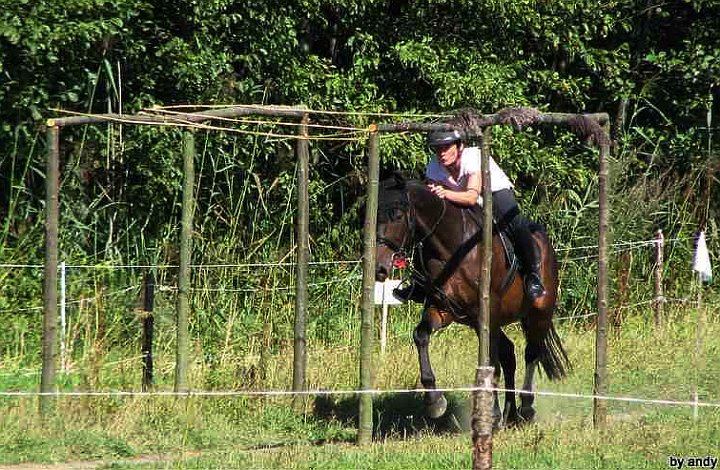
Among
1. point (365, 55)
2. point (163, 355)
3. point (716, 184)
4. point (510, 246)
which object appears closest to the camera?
point (510, 246)

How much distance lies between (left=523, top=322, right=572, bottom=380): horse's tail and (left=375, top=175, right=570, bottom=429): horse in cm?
36

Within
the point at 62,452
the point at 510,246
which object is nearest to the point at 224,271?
the point at 510,246

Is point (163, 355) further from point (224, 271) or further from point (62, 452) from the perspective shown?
point (62, 452)

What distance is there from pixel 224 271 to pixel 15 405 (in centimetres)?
410

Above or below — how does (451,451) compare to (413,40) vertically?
below

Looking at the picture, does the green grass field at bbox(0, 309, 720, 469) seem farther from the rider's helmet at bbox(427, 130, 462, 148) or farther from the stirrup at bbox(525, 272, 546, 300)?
the rider's helmet at bbox(427, 130, 462, 148)

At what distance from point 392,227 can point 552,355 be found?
117 inches

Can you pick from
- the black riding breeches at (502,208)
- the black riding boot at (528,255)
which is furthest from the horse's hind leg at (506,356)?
the black riding breeches at (502,208)

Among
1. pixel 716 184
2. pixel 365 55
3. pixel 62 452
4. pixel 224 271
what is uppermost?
pixel 365 55

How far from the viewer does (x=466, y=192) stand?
1198 cm

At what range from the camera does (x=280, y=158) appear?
18.9m

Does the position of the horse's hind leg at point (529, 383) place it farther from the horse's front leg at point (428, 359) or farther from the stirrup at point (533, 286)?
the horse's front leg at point (428, 359)

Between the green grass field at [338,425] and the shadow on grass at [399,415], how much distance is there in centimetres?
2

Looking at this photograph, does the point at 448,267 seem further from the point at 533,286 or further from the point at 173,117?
the point at 173,117
